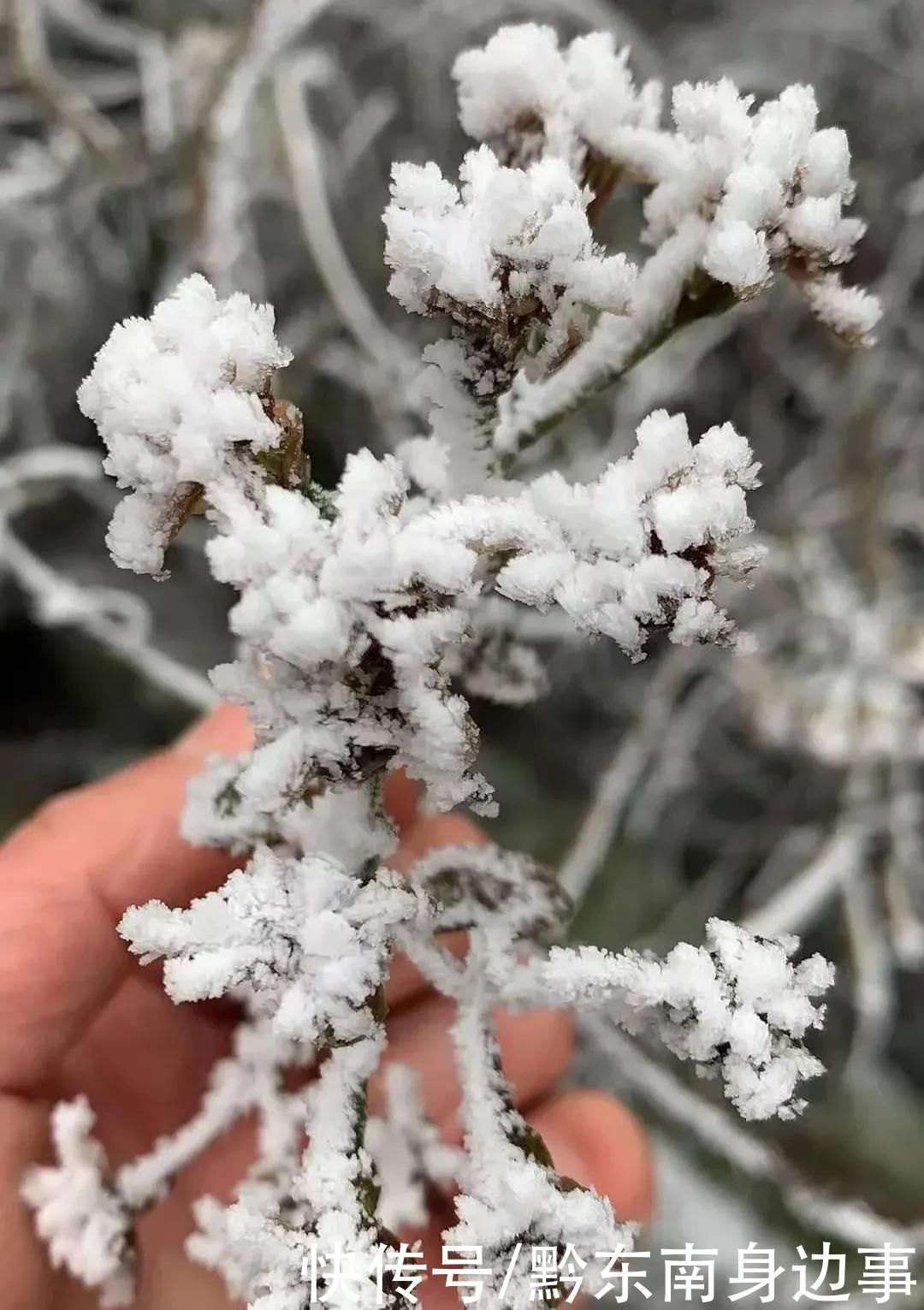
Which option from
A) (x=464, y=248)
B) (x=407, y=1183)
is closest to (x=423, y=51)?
(x=464, y=248)

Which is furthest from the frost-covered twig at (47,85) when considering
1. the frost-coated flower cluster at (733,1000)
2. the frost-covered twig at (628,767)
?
the frost-coated flower cluster at (733,1000)

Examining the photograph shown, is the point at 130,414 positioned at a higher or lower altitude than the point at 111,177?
lower

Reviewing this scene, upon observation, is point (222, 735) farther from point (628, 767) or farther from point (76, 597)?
point (628, 767)

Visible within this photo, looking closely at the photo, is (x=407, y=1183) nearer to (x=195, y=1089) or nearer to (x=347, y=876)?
(x=195, y=1089)

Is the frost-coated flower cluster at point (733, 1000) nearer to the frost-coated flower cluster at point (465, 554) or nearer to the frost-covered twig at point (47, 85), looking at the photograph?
the frost-coated flower cluster at point (465, 554)

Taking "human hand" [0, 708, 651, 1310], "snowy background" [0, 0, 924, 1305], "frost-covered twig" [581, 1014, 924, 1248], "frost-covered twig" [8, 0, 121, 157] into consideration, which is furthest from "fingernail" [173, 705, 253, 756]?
"frost-covered twig" [8, 0, 121, 157]
